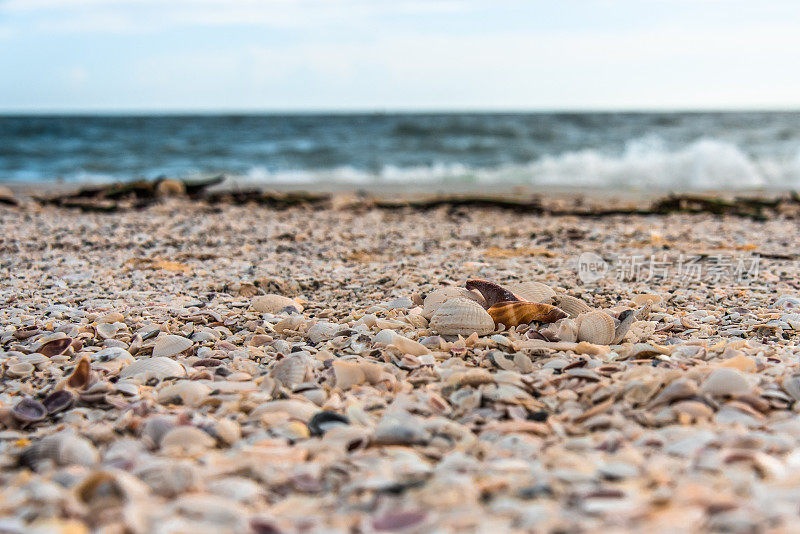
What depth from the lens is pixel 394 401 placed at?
1.77 metres

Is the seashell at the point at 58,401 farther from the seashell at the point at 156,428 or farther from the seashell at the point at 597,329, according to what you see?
the seashell at the point at 597,329

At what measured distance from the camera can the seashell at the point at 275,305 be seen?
2713mm

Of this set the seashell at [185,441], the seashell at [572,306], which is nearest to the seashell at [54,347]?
the seashell at [185,441]

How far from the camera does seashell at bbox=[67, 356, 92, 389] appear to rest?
1902mm

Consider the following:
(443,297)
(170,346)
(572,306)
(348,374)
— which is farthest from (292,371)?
(572,306)

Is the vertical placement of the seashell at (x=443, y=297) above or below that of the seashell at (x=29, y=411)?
above

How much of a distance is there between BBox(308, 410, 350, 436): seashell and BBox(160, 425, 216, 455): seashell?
23cm

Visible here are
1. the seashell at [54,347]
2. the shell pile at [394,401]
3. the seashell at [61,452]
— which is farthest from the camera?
the seashell at [54,347]

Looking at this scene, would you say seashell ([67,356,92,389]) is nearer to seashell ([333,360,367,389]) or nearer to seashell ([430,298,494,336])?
seashell ([333,360,367,389])

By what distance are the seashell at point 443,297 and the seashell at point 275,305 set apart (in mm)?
528

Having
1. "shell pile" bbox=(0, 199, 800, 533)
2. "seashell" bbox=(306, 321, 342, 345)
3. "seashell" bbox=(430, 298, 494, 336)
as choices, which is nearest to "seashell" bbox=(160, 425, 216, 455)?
"shell pile" bbox=(0, 199, 800, 533)

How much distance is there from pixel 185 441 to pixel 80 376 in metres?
0.58

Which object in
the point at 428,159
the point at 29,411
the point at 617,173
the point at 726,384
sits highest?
the point at 428,159

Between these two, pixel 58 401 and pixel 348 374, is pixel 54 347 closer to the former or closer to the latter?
pixel 58 401
